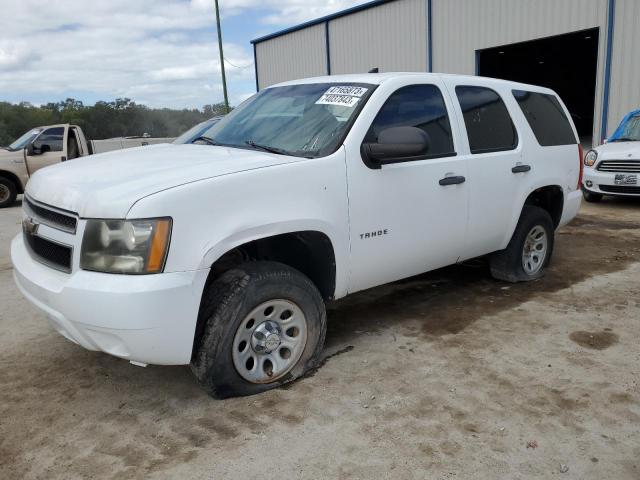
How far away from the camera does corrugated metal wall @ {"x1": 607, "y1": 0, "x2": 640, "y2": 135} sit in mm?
12539

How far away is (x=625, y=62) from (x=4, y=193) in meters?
14.2

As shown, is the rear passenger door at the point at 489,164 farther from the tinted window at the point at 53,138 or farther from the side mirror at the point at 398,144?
the tinted window at the point at 53,138

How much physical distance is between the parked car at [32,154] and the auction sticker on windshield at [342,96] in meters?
10.5

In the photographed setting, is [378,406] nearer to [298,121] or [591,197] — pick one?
[298,121]

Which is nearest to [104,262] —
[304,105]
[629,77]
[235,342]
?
[235,342]

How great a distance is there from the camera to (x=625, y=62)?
42.2 feet

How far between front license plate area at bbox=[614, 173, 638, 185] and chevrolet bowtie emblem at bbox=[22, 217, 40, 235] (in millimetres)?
9171

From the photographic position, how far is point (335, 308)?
478 cm

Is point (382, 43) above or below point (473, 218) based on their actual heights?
above

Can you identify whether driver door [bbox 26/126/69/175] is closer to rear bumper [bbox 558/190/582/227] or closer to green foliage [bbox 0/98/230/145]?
rear bumper [bbox 558/190/582/227]

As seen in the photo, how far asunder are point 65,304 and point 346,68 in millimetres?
18331

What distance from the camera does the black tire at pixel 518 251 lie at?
16.3ft

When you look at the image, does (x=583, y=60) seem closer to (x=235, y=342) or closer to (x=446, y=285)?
(x=446, y=285)

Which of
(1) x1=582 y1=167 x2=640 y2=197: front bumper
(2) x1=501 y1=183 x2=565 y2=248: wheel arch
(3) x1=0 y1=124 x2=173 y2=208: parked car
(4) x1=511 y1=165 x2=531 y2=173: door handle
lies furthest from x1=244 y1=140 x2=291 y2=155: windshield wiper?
(3) x1=0 y1=124 x2=173 y2=208: parked car
